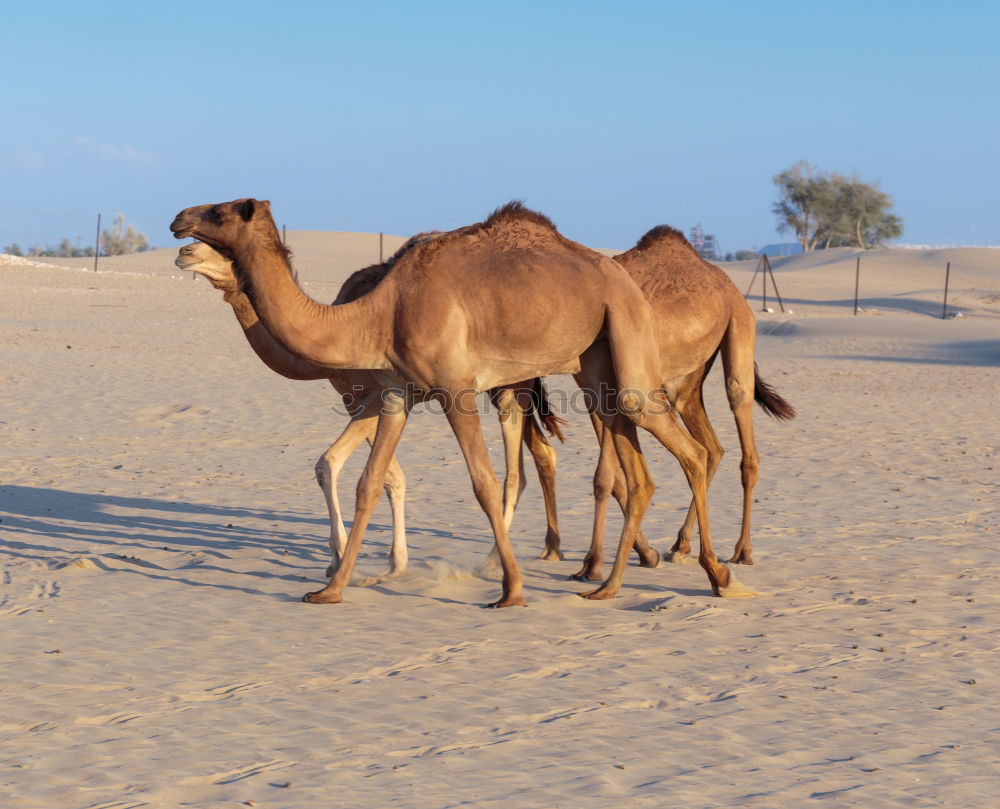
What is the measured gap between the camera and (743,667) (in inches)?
235

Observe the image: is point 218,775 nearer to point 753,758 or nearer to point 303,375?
point 753,758

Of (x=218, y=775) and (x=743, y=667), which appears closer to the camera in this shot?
(x=218, y=775)

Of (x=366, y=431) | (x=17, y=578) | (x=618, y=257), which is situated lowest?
(x=17, y=578)

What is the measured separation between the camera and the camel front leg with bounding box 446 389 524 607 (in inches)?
273

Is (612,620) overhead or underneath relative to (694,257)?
underneath

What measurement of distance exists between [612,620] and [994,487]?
231 inches

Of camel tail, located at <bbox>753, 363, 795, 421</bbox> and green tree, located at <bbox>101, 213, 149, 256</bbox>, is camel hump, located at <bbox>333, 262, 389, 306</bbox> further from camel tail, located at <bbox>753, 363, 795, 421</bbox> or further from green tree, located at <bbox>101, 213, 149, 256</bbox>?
green tree, located at <bbox>101, 213, 149, 256</bbox>

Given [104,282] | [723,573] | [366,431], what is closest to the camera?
[723,573]

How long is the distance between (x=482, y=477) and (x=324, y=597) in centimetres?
110

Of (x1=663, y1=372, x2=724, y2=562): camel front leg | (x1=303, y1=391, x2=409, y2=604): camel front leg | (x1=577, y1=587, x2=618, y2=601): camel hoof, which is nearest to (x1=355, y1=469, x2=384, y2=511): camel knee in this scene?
(x1=303, y1=391, x2=409, y2=604): camel front leg

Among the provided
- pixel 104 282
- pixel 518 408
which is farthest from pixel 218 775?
pixel 104 282

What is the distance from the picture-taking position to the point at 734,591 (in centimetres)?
738

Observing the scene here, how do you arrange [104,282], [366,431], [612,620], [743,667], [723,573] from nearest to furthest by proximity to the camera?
[743,667] → [612,620] → [723,573] → [366,431] → [104,282]

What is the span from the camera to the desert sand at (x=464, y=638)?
180 inches
